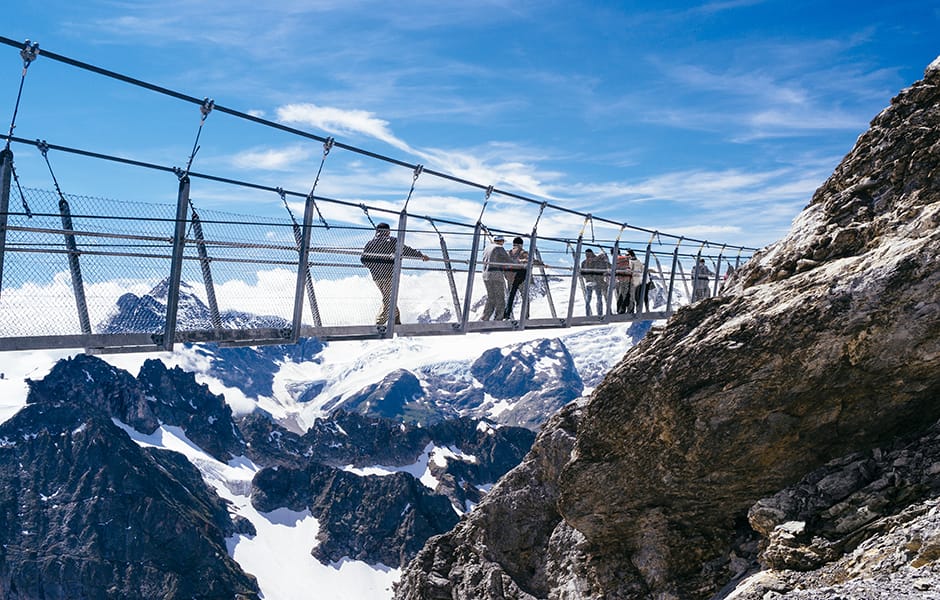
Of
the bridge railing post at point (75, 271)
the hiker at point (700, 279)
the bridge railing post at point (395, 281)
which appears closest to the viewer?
the bridge railing post at point (75, 271)

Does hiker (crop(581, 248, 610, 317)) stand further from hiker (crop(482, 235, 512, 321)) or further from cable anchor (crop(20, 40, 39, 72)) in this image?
cable anchor (crop(20, 40, 39, 72))

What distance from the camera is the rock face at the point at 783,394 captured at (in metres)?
9.36

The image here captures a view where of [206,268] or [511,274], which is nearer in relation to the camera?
[206,268]

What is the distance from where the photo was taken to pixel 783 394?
10289mm

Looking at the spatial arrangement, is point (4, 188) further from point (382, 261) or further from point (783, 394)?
point (783, 394)

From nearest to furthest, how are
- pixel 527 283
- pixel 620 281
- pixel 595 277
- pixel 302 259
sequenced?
pixel 302 259 → pixel 527 283 → pixel 595 277 → pixel 620 281

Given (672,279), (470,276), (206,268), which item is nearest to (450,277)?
(470,276)

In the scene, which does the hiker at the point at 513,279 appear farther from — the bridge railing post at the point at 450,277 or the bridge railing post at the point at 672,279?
the bridge railing post at the point at 672,279

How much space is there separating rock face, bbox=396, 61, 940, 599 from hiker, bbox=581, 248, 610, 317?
9.80 m

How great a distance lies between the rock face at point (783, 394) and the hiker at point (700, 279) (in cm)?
1567

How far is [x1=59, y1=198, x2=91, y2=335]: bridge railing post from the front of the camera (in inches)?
462

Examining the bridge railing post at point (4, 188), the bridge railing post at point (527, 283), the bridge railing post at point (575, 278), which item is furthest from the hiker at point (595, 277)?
the bridge railing post at point (4, 188)

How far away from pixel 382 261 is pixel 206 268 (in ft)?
12.0

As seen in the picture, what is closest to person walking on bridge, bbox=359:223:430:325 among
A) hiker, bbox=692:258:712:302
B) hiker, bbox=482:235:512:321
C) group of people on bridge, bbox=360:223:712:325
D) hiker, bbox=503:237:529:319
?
group of people on bridge, bbox=360:223:712:325
